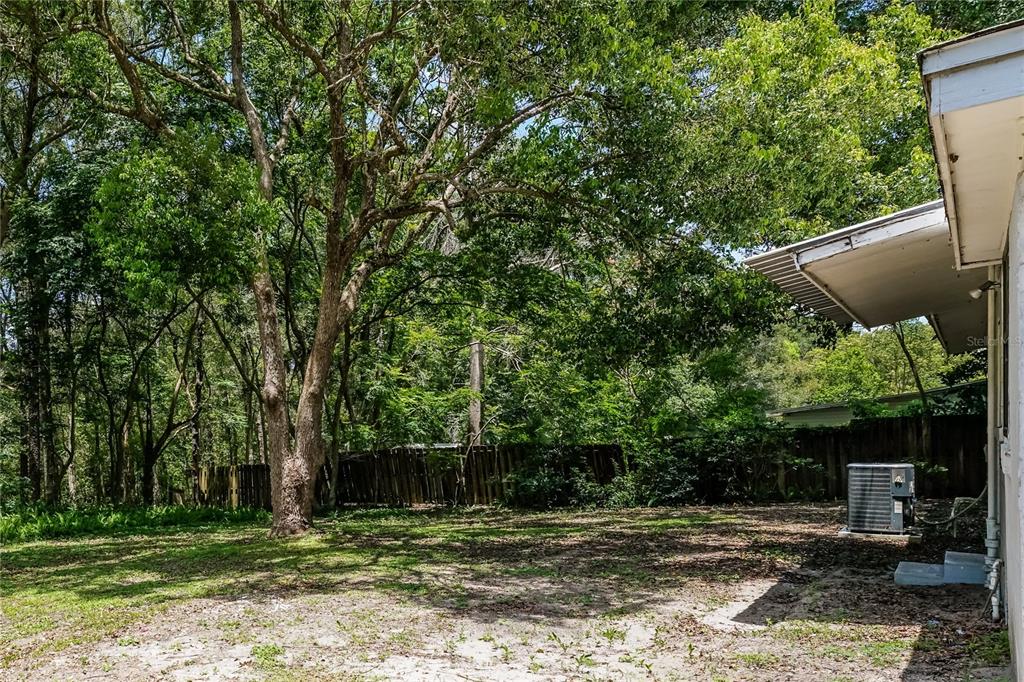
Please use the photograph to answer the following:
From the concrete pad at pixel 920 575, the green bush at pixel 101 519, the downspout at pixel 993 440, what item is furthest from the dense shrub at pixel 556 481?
the downspout at pixel 993 440

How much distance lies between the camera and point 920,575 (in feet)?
19.8

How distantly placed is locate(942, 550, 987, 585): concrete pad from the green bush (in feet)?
37.5

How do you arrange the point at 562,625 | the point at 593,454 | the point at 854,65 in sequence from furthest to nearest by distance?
1. the point at 593,454
2. the point at 854,65
3. the point at 562,625

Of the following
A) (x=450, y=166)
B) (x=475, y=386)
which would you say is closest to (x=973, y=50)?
(x=450, y=166)

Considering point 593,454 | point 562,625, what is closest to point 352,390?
point 593,454

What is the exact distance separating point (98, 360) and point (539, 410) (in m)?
9.26

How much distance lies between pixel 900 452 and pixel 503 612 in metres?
10.2

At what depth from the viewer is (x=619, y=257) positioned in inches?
473

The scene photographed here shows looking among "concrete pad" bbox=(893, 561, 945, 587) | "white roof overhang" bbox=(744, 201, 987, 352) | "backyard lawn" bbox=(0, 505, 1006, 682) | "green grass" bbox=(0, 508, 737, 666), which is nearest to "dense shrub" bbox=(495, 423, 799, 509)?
"green grass" bbox=(0, 508, 737, 666)

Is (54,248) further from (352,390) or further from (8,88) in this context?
(352,390)

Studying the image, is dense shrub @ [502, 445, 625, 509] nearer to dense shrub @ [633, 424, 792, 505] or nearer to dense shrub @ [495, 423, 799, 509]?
dense shrub @ [495, 423, 799, 509]

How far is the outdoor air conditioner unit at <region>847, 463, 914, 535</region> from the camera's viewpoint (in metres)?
7.31

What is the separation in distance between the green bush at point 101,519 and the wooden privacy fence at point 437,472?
2142mm

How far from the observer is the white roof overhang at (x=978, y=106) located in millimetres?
2553
